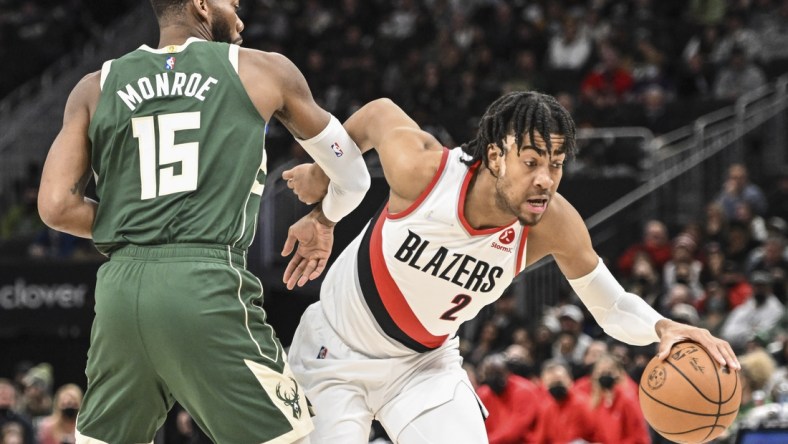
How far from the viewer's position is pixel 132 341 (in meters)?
4.11

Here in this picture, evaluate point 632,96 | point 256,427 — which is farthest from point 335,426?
point 632,96

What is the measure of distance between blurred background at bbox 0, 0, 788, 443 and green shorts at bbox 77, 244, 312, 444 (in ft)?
17.8

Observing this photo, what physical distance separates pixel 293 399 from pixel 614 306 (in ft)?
5.06

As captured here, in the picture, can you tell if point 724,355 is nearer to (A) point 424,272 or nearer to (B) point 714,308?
(A) point 424,272

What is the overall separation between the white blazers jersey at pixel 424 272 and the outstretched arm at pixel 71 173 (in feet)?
4.48

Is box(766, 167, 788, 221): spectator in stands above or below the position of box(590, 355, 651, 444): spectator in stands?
above

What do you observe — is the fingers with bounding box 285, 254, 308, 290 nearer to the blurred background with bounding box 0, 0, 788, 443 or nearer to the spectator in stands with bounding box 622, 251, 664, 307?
the blurred background with bounding box 0, 0, 788, 443

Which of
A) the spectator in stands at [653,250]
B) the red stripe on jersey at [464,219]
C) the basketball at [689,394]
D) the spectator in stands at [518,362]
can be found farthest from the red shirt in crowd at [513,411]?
the red stripe on jersey at [464,219]

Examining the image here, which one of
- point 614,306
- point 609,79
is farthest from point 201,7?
point 609,79

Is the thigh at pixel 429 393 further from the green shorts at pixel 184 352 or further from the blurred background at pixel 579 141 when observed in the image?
the blurred background at pixel 579 141

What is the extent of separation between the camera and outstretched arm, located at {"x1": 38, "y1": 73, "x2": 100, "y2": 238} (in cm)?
421

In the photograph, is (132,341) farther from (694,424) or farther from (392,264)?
(694,424)

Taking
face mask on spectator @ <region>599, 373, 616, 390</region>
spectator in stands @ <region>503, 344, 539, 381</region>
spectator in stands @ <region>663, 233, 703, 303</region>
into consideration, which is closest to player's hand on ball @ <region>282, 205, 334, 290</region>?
face mask on spectator @ <region>599, 373, 616, 390</region>

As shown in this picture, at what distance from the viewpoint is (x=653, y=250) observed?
522 inches
